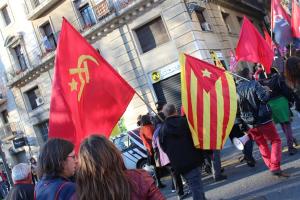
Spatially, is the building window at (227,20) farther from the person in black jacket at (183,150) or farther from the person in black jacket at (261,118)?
the person in black jacket at (183,150)

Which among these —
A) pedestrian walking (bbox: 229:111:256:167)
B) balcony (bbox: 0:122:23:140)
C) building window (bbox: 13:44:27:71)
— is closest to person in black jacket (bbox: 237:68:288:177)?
pedestrian walking (bbox: 229:111:256:167)

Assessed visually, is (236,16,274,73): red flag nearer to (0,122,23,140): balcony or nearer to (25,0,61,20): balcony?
(25,0,61,20): balcony

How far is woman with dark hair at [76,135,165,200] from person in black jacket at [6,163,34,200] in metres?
Answer: 1.46

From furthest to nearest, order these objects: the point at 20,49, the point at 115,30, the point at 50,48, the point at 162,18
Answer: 1. the point at 20,49
2. the point at 50,48
3. the point at 115,30
4. the point at 162,18

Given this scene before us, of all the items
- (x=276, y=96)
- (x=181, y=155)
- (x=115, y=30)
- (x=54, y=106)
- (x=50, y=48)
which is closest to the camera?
(x=54, y=106)

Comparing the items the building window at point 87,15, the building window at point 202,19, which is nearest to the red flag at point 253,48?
the building window at point 202,19

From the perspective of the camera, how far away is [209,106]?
5.73 m

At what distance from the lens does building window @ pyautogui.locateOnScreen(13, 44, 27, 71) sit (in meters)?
25.4

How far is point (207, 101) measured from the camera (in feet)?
18.8

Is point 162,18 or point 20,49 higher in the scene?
point 20,49

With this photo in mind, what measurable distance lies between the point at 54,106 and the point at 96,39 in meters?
15.9

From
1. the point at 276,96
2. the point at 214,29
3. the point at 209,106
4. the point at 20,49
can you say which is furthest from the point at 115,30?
the point at 209,106

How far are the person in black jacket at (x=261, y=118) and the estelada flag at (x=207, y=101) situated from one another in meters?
0.45

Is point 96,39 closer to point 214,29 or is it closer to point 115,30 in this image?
point 115,30
